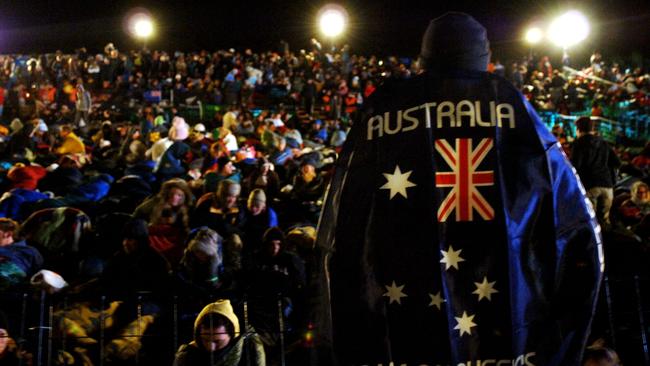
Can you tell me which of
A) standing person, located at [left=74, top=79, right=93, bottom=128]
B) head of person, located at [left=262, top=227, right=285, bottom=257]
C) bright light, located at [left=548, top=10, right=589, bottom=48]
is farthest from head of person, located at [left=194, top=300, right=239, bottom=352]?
bright light, located at [left=548, top=10, right=589, bottom=48]

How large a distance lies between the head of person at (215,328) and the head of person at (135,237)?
2425mm

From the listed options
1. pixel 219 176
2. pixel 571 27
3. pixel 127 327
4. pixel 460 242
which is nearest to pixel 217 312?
pixel 127 327

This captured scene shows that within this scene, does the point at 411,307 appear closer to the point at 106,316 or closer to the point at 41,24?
the point at 106,316

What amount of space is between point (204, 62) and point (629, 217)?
71.7ft

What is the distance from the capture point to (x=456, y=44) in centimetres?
260

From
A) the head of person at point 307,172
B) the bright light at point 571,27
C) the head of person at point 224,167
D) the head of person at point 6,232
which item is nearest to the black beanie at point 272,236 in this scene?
the head of person at point 6,232

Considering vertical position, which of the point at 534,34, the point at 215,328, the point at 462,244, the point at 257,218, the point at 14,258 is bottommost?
the point at 215,328

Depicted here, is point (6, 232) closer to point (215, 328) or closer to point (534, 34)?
point (215, 328)

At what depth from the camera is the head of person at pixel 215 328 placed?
470 cm

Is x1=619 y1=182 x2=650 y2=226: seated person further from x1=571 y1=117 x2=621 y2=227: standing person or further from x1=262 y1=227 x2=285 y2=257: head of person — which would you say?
x1=262 y1=227 x2=285 y2=257: head of person

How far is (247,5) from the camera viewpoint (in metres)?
36.0

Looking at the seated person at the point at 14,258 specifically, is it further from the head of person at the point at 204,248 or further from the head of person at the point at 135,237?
the head of person at the point at 204,248

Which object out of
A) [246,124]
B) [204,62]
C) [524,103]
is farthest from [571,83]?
[524,103]

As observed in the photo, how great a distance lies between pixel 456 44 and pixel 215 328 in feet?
9.24
